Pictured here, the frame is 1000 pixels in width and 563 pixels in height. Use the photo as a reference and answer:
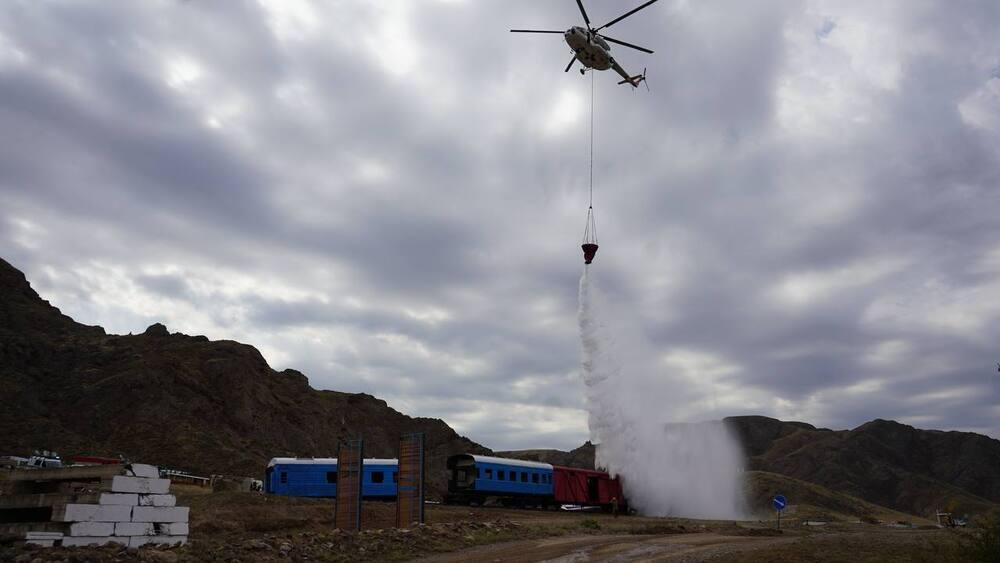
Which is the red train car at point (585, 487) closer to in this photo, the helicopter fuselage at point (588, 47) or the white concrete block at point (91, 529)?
the helicopter fuselage at point (588, 47)

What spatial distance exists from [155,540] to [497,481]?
26175 millimetres

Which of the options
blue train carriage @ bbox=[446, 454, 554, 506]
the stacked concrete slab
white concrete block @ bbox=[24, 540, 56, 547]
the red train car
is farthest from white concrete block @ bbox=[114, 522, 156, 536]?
the red train car

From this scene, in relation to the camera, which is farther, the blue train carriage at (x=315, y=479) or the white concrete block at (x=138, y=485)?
the blue train carriage at (x=315, y=479)

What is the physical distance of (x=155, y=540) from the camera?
20.1m

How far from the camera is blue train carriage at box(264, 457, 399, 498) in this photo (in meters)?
41.6

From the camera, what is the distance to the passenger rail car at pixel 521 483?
43562mm

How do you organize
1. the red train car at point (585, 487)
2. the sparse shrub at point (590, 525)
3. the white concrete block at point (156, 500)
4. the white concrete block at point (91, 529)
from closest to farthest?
the white concrete block at point (91, 529) < the white concrete block at point (156, 500) < the sparse shrub at point (590, 525) < the red train car at point (585, 487)

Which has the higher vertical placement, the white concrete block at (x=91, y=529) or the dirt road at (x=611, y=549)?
the white concrete block at (x=91, y=529)

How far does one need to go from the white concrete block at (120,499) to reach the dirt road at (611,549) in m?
8.08

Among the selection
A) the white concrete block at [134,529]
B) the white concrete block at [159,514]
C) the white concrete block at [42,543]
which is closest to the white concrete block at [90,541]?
the white concrete block at [134,529]

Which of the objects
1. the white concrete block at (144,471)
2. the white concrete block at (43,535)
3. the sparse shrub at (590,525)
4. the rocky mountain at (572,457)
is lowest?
the sparse shrub at (590,525)

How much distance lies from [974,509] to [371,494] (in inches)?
3701

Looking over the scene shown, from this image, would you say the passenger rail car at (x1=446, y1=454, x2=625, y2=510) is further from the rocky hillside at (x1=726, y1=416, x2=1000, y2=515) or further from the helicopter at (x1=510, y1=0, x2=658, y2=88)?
the rocky hillside at (x1=726, y1=416, x2=1000, y2=515)

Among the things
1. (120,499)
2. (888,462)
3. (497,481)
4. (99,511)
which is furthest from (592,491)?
(888,462)
